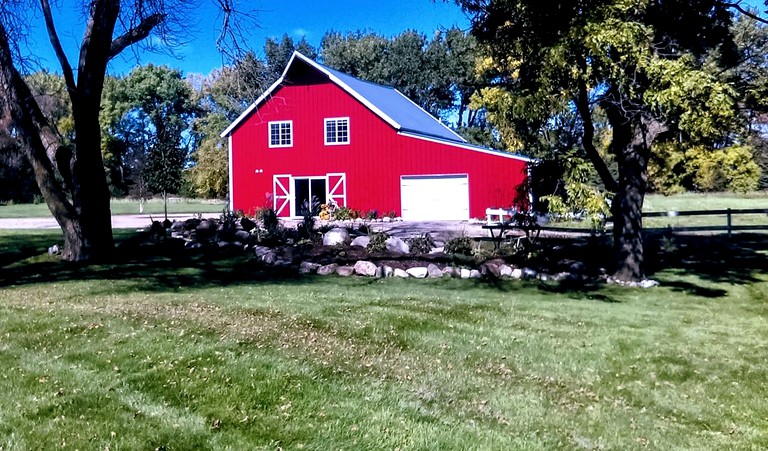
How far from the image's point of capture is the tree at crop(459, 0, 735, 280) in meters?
9.20

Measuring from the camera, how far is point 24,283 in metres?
10.7

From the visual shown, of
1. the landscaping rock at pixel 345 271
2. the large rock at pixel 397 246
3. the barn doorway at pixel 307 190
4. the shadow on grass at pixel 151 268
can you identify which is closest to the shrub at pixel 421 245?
the large rock at pixel 397 246

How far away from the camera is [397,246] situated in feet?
50.1

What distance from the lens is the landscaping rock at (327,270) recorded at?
43.6ft

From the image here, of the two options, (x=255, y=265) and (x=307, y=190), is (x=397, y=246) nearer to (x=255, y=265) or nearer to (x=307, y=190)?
(x=255, y=265)

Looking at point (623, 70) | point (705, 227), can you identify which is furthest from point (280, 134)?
point (623, 70)

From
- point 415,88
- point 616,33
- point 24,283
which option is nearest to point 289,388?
point 616,33

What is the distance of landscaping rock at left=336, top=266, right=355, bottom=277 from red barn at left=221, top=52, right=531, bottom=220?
1518 cm

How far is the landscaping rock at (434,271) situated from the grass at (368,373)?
364 centimetres

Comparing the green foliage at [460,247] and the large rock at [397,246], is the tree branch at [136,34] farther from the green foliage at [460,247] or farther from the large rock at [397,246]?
the green foliage at [460,247]

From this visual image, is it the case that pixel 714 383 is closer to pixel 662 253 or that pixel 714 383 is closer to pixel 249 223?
pixel 662 253

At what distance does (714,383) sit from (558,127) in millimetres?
7256

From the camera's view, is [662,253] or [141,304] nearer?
[141,304]

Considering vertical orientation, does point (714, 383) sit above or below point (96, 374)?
below
